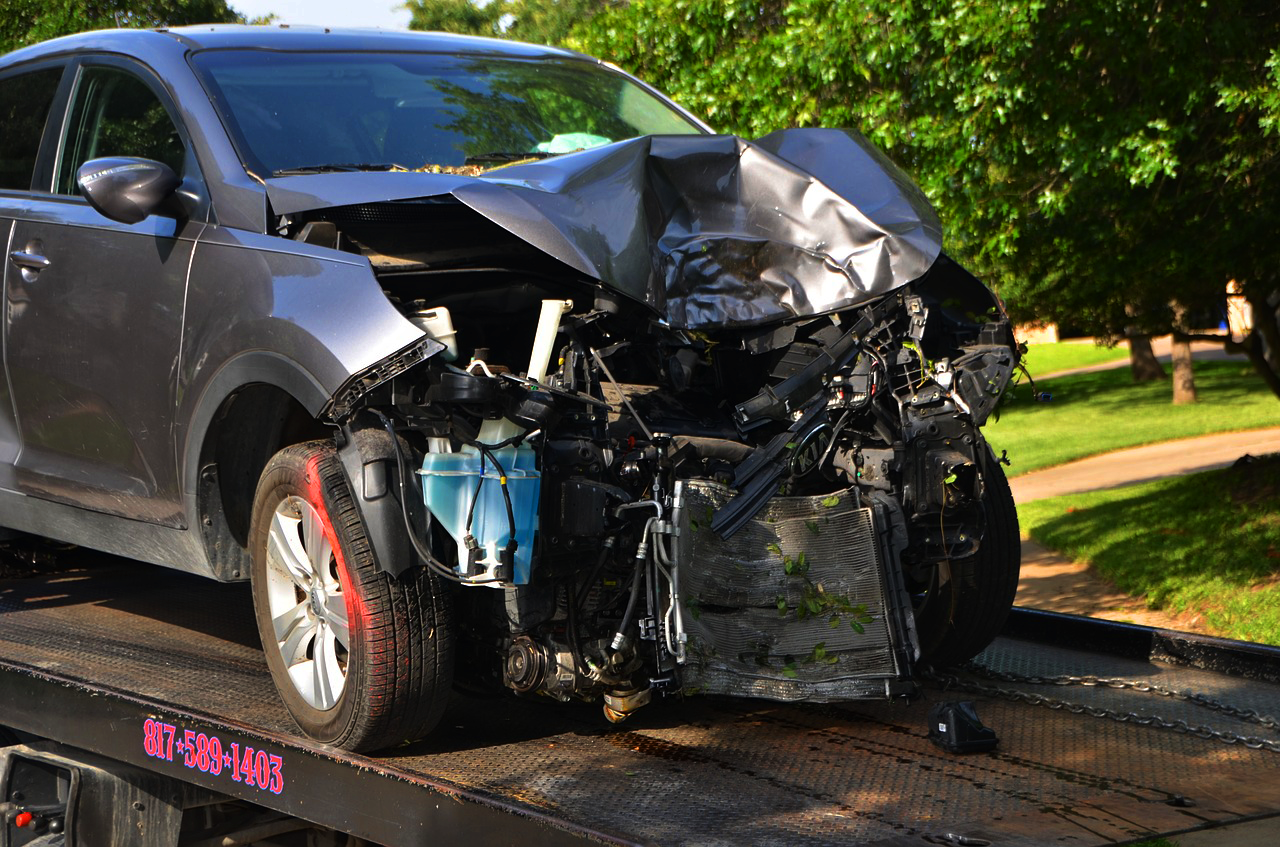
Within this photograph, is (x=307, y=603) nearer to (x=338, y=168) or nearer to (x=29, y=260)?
(x=338, y=168)

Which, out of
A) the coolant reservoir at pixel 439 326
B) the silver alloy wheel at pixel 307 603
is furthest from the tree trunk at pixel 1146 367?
the coolant reservoir at pixel 439 326

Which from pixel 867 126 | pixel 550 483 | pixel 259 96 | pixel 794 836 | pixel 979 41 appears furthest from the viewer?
pixel 867 126

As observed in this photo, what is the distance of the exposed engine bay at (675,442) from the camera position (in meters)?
3.45

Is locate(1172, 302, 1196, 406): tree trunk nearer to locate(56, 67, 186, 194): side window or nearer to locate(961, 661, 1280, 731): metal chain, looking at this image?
locate(961, 661, 1280, 731): metal chain

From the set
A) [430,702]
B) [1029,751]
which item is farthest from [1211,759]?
[430,702]

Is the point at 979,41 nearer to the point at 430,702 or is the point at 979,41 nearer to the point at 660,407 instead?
the point at 660,407

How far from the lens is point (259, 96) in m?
4.40

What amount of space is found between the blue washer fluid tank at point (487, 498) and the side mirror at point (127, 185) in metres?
1.18

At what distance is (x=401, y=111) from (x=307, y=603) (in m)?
1.67

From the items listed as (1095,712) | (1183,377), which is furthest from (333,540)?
(1183,377)

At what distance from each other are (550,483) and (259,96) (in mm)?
1717

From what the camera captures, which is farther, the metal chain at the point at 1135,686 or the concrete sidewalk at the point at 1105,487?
the concrete sidewalk at the point at 1105,487

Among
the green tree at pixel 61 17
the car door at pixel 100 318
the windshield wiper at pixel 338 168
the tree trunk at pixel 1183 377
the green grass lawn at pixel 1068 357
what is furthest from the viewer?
the green grass lawn at pixel 1068 357

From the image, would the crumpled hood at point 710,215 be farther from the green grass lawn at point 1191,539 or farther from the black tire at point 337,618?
the green grass lawn at point 1191,539
